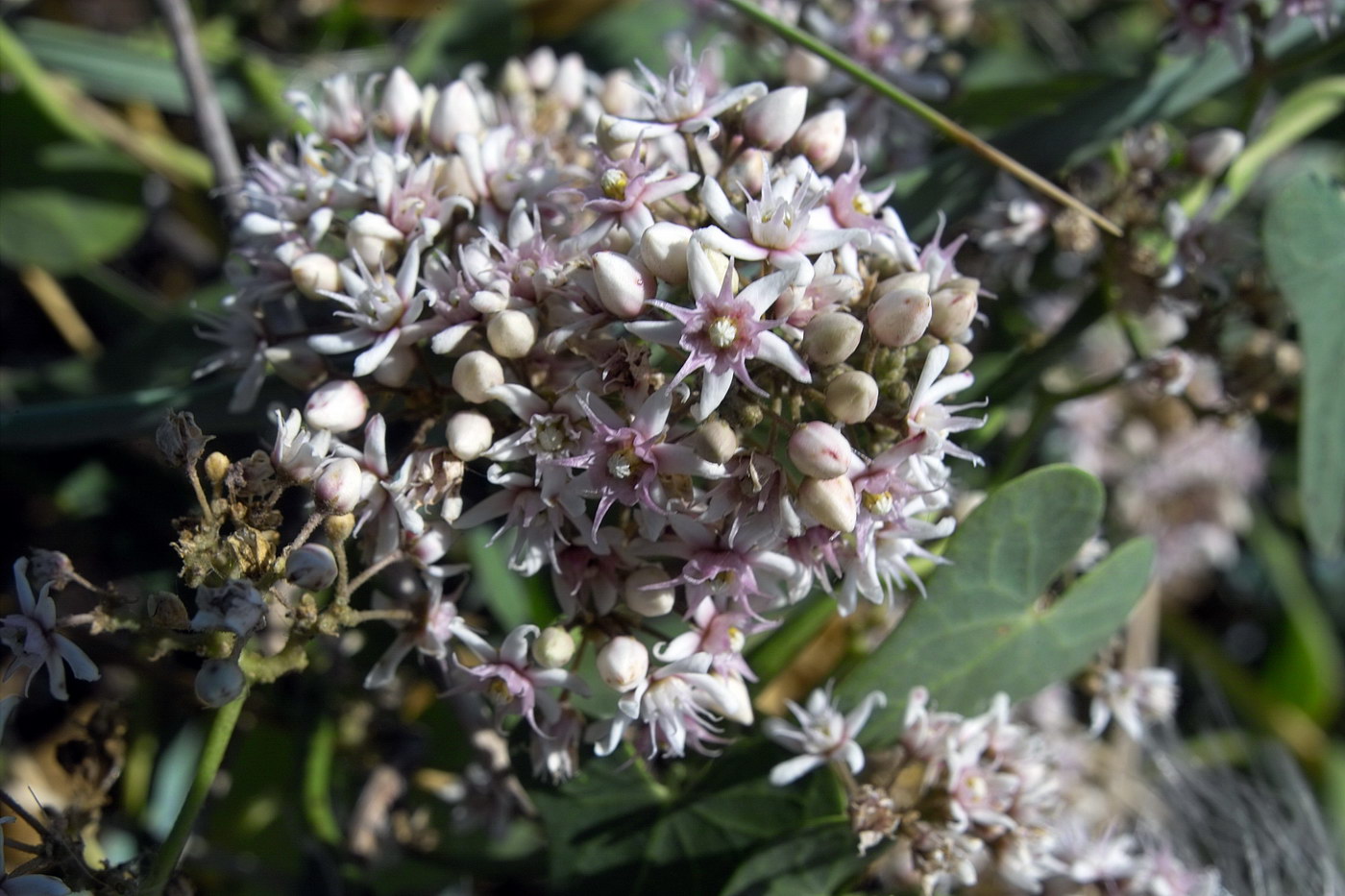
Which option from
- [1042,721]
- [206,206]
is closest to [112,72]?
[206,206]

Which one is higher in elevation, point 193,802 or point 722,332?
point 722,332

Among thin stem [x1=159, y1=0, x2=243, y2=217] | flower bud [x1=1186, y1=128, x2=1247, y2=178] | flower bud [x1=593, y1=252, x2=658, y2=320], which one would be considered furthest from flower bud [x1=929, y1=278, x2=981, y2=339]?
thin stem [x1=159, y1=0, x2=243, y2=217]

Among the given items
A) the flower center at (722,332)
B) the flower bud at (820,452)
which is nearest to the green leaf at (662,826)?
the flower bud at (820,452)

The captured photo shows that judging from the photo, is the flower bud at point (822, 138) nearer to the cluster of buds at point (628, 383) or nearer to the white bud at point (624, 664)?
the cluster of buds at point (628, 383)

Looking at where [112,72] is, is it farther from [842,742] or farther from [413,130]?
[842,742]

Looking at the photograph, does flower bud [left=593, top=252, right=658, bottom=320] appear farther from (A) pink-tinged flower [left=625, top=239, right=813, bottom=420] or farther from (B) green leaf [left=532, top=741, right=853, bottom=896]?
(B) green leaf [left=532, top=741, right=853, bottom=896]

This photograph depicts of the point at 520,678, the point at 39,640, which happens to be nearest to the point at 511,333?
the point at 520,678

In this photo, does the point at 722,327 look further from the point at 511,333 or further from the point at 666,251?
the point at 511,333
